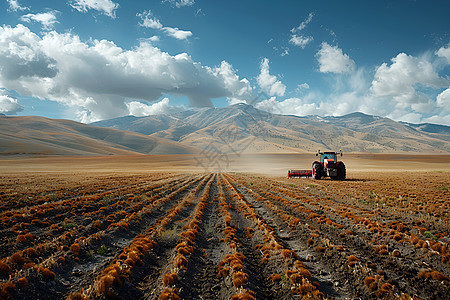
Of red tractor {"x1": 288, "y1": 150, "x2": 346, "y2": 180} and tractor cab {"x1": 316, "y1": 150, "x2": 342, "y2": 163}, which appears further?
tractor cab {"x1": 316, "y1": 150, "x2": 342, "y2": 163}

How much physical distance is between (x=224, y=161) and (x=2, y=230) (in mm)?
116430

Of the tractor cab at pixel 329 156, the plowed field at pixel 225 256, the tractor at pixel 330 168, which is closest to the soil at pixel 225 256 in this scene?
the plowed field at pixel 225 256

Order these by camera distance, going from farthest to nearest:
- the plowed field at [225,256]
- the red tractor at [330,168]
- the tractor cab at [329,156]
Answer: the tractor cab at [329,156], the red tractor at [330,168], the plowed field at [225,256]

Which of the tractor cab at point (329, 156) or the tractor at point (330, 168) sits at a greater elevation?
the tractor cab at point (329, 156)

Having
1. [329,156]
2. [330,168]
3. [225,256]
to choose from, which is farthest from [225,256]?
[329,156]

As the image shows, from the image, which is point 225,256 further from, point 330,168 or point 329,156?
point 329,156

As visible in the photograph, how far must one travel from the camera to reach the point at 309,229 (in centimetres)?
1054

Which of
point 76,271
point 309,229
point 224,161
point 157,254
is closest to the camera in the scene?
point 76,271

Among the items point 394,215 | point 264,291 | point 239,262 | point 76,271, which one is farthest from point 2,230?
point 394,215

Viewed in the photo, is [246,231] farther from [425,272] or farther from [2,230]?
[2,230]

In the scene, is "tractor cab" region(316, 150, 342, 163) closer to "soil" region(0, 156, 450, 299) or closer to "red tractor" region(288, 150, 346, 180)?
"red tractor" region(288, 150, 346, 180)

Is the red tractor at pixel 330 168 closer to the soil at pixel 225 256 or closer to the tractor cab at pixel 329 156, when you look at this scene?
the tractor cab at pixel 329 156

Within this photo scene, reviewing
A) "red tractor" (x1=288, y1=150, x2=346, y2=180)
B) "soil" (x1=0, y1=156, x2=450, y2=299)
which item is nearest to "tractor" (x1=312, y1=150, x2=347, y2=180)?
"red tractor" (x1=288, y1=150, x2=346, y2=180)

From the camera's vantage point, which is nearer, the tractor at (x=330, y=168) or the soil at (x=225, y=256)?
the soil at (x=225, y=256)
